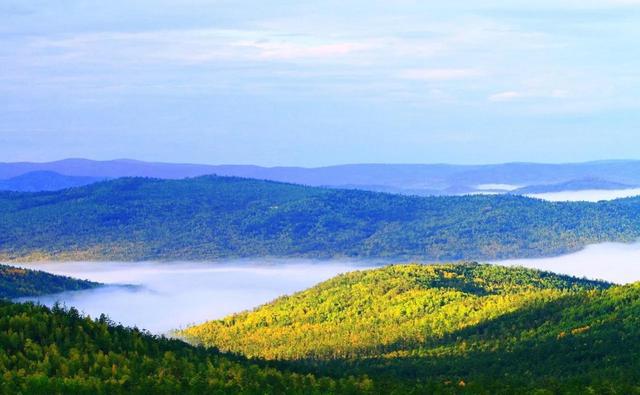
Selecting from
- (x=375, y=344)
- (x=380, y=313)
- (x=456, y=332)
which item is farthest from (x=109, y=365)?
(x=380, y=313)

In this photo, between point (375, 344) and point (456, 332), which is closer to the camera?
point (456, 332)

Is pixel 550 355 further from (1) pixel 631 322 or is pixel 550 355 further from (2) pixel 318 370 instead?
(2) pixel 318 370

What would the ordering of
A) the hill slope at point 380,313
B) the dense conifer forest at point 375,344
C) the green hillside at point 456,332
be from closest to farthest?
the dense conifer forest at point 375,344 < the green hillside at point 456,332 < the hill slope at point 380,313

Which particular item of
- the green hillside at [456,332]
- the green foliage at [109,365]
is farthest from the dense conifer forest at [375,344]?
the green hillside at [456,332]

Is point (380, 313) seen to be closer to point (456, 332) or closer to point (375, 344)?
point (375, 344)

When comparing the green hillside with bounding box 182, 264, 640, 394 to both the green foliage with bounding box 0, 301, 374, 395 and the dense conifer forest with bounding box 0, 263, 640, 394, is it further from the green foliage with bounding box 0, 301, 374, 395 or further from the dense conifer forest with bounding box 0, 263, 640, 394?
the green foliage with bounding box 0, 301, 374, 395

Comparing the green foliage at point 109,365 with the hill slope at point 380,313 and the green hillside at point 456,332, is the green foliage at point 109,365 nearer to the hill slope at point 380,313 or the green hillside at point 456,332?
the green hillside at point 456,332
